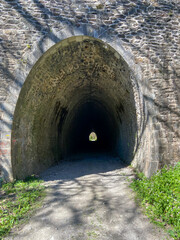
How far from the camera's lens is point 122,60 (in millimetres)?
5906

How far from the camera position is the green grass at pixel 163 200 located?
10.1 feet

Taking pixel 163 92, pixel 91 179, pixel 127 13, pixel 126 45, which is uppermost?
pixel 127 13

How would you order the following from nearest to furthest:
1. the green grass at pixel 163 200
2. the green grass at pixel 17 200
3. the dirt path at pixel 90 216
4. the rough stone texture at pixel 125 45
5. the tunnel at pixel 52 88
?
1. the dirt path at pixel 90 216
2. the green grass at pixel 163 200
3. the green grass at pixel 17 200
4. the rough stone texture at pixel 125 45
5. the tunnel at pixel 52 88

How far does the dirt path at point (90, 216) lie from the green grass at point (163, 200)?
195 mm

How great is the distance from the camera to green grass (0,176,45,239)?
332cm

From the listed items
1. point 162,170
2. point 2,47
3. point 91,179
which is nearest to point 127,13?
point 2,47

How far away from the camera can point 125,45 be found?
581cm

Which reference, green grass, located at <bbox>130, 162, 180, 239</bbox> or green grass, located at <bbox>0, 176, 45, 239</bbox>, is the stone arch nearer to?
green grass, located at <bbox>0, 176, 45, 239</bbox>

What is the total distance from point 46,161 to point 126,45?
18.2 feet

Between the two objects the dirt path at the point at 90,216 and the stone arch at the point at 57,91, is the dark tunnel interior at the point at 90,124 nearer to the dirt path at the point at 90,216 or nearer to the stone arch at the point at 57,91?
the stone arch at the point at 57,91

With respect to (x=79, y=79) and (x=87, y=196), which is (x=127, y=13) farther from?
(x=87, y=196)

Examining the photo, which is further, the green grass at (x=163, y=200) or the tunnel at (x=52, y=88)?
the tunnel at (x=52, y=88)

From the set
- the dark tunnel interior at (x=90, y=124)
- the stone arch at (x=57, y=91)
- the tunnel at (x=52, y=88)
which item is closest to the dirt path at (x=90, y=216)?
the stone arch at (x=57, y=91)

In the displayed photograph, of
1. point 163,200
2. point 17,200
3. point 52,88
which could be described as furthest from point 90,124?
point 163,200
